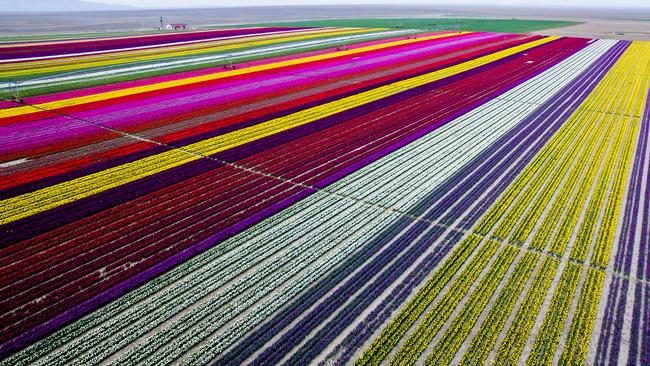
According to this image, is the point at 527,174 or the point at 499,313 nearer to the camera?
the point at 499,313

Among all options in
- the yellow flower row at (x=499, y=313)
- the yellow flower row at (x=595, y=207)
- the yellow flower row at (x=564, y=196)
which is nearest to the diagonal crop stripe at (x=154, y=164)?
the yellow flower row at (x=564, y=196)

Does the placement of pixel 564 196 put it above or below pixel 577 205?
above

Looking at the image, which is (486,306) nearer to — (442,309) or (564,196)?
(442,309)

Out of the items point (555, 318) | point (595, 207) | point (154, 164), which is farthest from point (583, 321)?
point (154, 164)

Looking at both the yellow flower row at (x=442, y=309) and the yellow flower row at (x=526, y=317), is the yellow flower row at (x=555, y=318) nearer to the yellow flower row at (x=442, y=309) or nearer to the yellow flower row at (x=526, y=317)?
the yellow flower row at (x=526, y=317)

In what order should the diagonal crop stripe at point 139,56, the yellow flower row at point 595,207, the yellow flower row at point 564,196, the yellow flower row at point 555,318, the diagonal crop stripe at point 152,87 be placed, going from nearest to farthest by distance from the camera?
the yellow flower row at point 555,318, the yellow flower row at point 595,207, the yellow flower row at point 564,196, the diagonal crop stripe at point 152,87, the diagonal crop stripe at point 139,56

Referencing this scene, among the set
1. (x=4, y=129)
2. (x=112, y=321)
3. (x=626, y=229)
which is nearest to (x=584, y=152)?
(x=626, y=229)

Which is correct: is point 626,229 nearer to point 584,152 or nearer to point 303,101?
point 584,152
